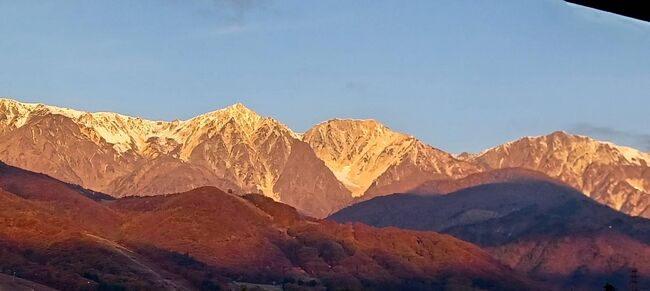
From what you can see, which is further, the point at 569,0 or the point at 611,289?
the point at 611,289

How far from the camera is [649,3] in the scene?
8125 millimetres

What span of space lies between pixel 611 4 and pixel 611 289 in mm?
97155

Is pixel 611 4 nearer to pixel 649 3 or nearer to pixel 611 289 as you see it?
pixel 649 3

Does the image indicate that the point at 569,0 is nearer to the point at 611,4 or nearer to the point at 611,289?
Answer: the point at 611,4

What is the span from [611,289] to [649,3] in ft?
319

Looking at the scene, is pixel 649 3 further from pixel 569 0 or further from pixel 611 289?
pixel 611 289

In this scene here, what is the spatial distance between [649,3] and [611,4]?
23 centimetres

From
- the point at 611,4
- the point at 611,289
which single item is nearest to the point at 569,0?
the point at 611,4

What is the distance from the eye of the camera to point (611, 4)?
8.19 meters

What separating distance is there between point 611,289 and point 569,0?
97.2 m

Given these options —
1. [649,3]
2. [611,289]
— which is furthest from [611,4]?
[611,289]

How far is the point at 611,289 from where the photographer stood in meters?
102

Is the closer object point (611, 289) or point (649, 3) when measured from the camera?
point (649, 3)

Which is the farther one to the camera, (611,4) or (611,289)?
(611,289)
